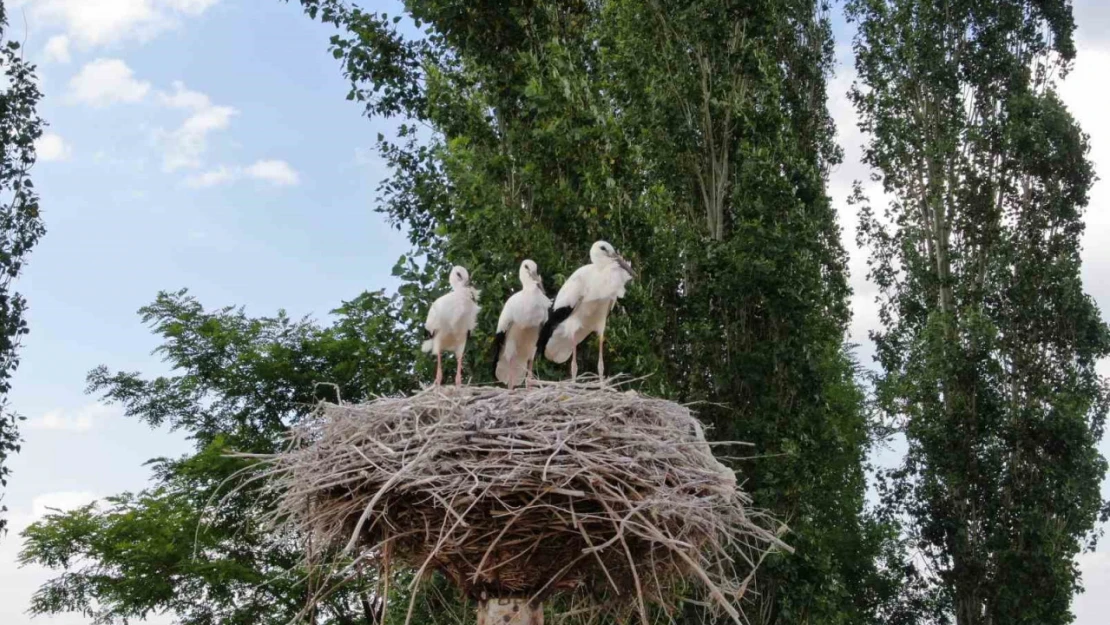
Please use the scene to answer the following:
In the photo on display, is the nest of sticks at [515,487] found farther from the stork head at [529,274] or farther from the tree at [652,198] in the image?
→ the tree at [652,198]

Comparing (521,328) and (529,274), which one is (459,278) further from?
(521,328)

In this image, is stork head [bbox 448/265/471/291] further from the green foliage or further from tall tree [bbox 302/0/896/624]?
the green foliage

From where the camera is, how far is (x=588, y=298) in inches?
296

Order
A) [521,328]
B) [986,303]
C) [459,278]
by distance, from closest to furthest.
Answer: [521,328], [459,278], [986,303]

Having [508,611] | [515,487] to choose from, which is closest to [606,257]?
[508,611]

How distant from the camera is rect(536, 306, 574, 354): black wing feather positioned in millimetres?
7629

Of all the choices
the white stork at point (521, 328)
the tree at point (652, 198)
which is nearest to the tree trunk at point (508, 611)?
the white stork at point (521, 328)

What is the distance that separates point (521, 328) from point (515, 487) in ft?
6.54

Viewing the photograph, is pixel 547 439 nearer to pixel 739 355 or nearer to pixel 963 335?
pixel 739 355

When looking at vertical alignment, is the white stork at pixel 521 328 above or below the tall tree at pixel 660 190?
below

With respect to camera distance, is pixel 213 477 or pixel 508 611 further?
pixel 213 477

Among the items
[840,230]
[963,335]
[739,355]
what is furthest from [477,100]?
[840,230]

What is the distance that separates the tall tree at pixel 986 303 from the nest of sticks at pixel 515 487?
11702 millimetres

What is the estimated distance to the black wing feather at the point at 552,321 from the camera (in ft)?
25.0
